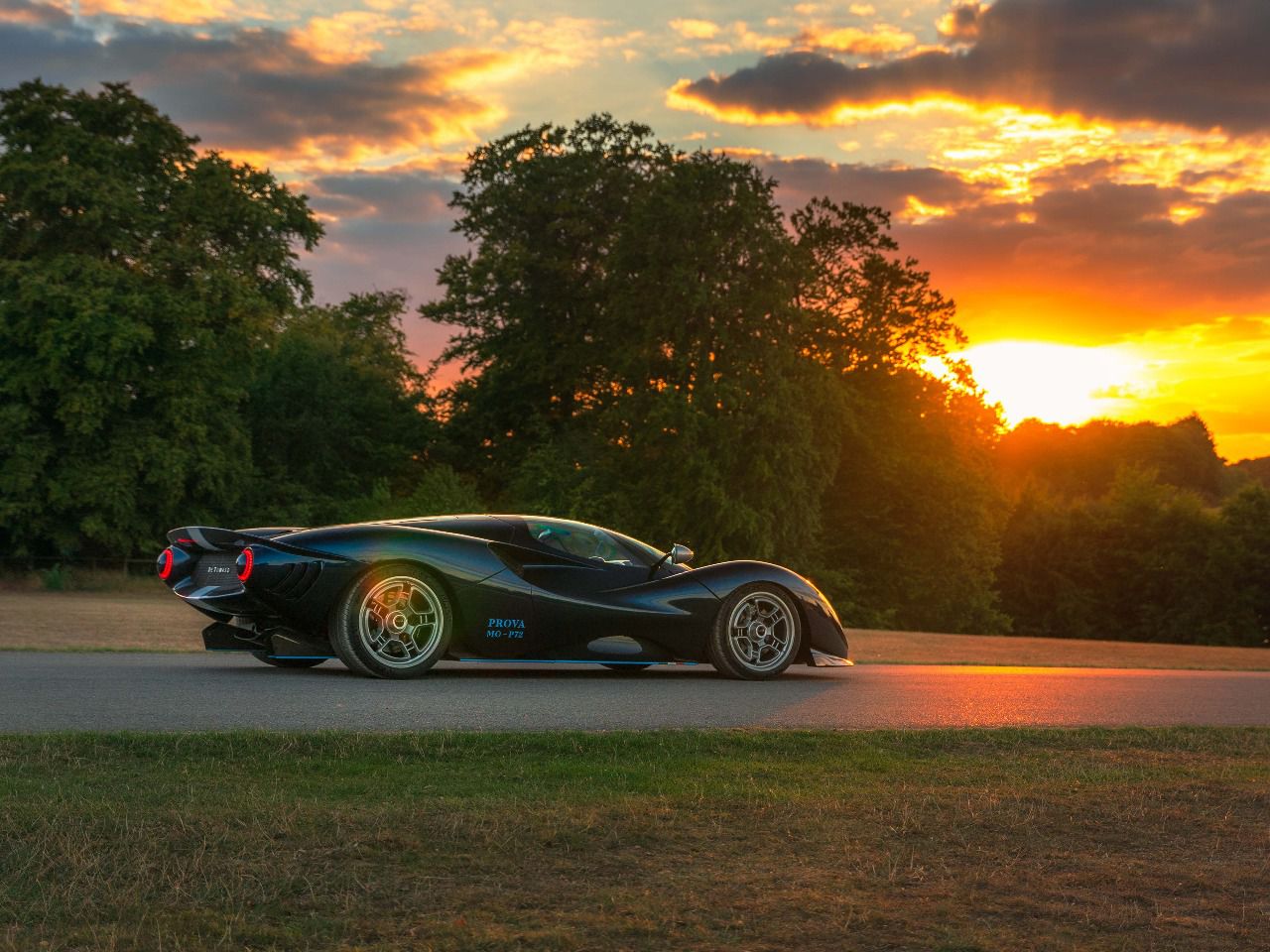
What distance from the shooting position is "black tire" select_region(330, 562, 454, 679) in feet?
37.3

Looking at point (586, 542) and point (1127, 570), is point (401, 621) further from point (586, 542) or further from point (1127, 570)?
point (1127, 570)

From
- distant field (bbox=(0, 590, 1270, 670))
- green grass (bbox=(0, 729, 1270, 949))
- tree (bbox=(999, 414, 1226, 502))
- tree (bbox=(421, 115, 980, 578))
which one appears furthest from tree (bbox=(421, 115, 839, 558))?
tree (bbox=(999, 414, 1226, 502))

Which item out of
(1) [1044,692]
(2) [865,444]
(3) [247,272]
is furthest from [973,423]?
(1) [1044,692]

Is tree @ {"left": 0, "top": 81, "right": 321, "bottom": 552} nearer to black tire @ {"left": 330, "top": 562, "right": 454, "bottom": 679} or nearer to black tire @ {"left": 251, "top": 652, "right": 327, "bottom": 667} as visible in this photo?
black tire @ {"left": 251, "top": 652, "right": 327, "bottom": 667}

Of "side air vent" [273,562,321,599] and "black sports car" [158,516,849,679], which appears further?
"black sports car" [158,516,849,679]

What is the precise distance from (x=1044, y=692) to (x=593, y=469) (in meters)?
36.1

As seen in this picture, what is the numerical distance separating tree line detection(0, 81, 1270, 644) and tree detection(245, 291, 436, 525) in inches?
5.1

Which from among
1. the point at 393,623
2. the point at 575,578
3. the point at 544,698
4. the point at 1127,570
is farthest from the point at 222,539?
the point at 1127,570

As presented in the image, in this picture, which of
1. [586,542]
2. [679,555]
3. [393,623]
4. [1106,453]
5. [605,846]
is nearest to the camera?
[605,846]

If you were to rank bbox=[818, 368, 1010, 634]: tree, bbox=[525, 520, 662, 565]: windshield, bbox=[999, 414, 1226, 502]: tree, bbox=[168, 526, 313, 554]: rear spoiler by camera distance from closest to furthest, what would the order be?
bbox=[168, 526, 313, 554]: rear spoiler, bbox=[525, 520, 662, 565]: windshield, bbox=[818, 368, 1010, 634]: tree, bbox=[999, 414, 1226, 502]: tree

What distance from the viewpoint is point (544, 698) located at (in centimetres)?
1071

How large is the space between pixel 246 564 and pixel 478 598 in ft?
5.74

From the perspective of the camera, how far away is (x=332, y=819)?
5.98m

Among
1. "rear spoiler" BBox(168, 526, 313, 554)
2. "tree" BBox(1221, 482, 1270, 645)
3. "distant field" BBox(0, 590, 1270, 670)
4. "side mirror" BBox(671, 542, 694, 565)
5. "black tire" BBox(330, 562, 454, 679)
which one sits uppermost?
"tree" BBox(1221, 482, 1270, 645)
